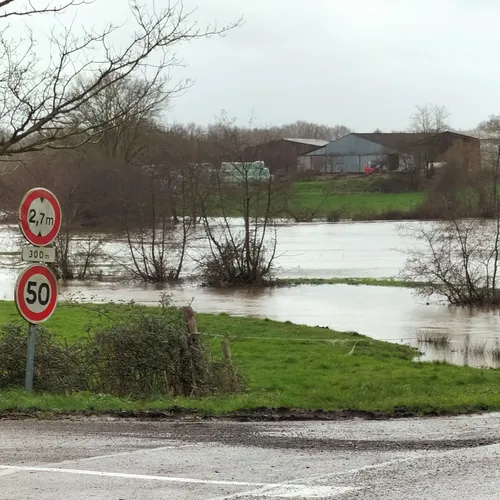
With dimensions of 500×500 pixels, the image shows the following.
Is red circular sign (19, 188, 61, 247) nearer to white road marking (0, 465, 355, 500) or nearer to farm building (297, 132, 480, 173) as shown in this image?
white road marking (0, 465, 355, 500)

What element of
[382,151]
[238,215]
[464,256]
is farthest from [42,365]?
[382,151]

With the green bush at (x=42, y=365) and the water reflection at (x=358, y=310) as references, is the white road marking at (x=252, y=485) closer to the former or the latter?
the green bush at (x=42, y=365)

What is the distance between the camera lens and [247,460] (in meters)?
7.41

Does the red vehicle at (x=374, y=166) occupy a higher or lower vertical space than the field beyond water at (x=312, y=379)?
higher

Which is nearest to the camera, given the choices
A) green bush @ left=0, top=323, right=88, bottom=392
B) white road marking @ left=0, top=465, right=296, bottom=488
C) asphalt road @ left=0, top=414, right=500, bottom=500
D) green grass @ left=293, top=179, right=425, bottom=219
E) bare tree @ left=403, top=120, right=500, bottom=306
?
asphalt road @ left=0, top=414, right=500, bottom=500

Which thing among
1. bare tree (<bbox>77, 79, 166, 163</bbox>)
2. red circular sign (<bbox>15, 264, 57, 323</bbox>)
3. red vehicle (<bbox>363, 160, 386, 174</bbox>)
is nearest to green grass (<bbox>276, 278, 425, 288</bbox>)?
bare tree (<bbox>77, 79, 166, 163</bbox>)

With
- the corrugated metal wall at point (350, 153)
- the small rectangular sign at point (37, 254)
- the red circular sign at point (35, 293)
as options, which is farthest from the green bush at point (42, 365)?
the corrugated metal wall at point (350, 153)

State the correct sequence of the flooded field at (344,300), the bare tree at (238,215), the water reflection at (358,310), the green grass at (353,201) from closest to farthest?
the water reflection at (358,310) → the flooded field at (344,300) → the bare tree at (238,215) → the green grass at (353,201)

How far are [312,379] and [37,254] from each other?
264 inches

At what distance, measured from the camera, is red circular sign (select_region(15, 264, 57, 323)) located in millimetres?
10578

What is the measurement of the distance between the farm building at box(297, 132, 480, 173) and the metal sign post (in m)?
83.7

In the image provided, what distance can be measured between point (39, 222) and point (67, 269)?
36.6 m

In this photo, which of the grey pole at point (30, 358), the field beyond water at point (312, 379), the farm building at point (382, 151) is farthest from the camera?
the farm building at point (382, 151)

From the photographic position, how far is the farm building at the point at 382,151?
4252 inches
